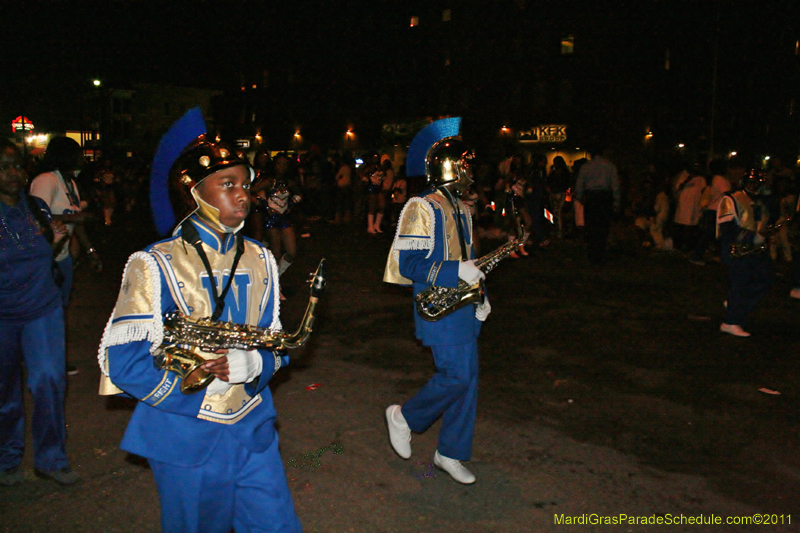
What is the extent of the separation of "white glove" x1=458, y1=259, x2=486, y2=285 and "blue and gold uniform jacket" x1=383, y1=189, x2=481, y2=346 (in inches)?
1.3

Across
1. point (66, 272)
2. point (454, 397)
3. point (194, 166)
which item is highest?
point (194, 166)

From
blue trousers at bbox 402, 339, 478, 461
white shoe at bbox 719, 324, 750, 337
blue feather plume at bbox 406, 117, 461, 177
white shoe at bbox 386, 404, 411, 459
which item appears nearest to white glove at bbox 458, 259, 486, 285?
blue trousers at bbox 402, 339, 478, 461

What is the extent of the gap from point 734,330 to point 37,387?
7427mm

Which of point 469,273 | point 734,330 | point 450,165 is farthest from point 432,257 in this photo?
point 734,330

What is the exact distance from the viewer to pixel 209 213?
2.48 metres

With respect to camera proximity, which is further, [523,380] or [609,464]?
[523,380]

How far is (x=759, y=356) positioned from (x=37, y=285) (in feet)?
22.9

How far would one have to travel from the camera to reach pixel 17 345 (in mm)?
4074

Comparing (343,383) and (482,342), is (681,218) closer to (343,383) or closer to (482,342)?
(482,342)

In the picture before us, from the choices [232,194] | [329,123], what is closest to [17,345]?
[232,194]

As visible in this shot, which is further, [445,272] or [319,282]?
[445,272]

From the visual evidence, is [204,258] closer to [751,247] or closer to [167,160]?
[167,160]

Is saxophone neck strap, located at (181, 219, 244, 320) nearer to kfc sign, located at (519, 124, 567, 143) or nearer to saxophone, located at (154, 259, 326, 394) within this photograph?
saxophone, located at (154, 259, 326, 394)

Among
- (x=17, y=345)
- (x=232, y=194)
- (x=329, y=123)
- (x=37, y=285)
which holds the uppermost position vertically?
(x=329, y=123)
